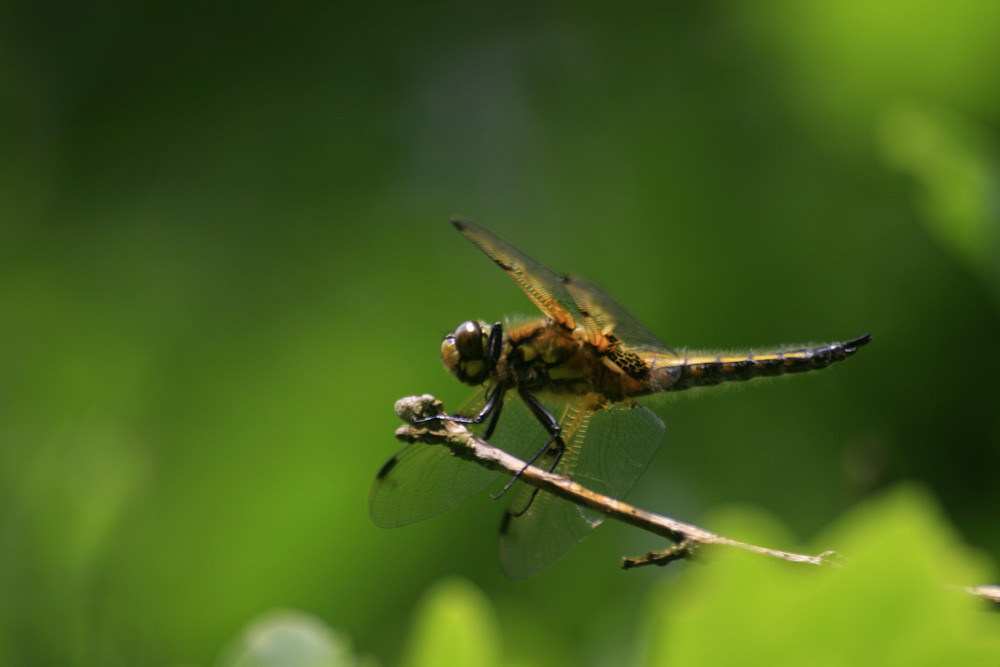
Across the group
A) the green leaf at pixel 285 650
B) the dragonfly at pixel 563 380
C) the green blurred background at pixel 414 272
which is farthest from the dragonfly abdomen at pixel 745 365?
the green leaf at pixel 285 650

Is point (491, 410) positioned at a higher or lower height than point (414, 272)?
lower

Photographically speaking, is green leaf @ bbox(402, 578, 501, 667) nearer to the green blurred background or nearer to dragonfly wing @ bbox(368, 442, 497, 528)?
the green blurred background

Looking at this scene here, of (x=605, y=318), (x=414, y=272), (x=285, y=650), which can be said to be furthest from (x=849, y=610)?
(x=414, y=272)

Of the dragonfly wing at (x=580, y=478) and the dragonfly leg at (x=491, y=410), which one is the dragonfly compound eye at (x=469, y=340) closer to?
the dragonfly leg at (x=491, y=410)

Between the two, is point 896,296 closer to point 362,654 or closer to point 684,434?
point 684,434

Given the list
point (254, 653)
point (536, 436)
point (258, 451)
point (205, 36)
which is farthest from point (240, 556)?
point (205, 36)

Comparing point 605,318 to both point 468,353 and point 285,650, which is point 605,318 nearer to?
point 468,353
